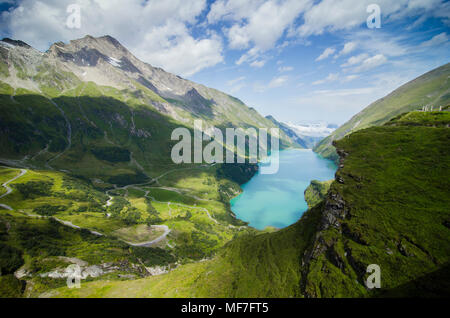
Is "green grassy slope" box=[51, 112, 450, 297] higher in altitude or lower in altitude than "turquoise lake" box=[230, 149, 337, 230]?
higher

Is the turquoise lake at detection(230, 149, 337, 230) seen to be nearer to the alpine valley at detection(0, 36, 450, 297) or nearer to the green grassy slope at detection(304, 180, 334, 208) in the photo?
the green grassy slope at detection(304, 180, 334, 208)

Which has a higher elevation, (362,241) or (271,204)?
(362,241)

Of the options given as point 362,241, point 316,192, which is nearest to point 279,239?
point 362,241

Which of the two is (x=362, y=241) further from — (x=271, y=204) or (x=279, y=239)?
(x=271, y=204)

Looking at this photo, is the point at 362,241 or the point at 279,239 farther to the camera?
the point at 279,239

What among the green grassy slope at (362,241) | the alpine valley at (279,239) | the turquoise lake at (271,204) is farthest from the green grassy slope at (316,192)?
the green grassy slope at (362,241)

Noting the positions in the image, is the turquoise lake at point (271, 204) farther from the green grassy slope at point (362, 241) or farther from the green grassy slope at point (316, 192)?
the green grassy slope at point (362, 241)

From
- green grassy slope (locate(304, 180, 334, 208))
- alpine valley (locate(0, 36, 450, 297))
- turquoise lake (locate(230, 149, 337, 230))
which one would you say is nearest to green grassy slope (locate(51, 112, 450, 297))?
alpine valley (locate(0, 36, 450, 297))

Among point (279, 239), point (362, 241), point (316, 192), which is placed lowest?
point (279, 239)
